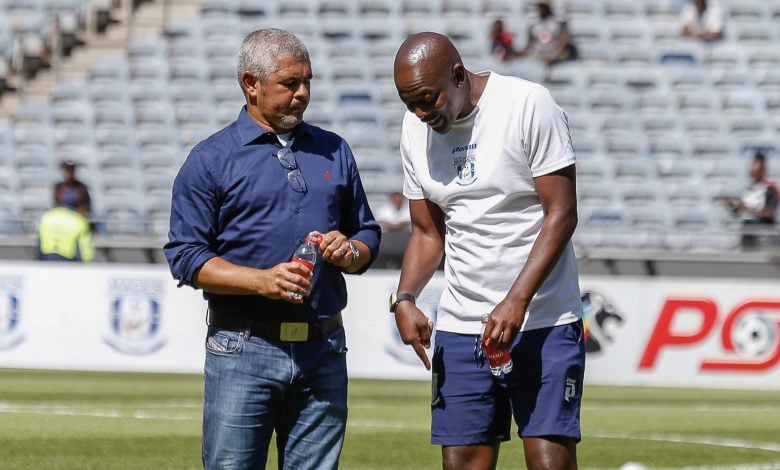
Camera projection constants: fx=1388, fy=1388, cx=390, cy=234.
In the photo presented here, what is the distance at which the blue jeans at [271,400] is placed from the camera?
4984mm

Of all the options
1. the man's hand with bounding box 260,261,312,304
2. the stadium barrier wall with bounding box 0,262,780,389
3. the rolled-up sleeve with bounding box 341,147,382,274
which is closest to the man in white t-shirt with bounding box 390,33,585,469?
the rolled-up sleeve with bounding box 341,147,382,274

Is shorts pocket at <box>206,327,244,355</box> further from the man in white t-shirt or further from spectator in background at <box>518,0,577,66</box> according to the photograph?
spectator in background at <box>518,0,577,66</box>

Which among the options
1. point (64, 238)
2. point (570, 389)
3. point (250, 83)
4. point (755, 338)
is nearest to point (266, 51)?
point (250, 83)

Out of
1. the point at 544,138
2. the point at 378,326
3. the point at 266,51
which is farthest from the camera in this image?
the point at 378,326

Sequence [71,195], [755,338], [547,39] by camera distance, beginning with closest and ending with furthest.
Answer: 1. [755,338]
2. [71,195]
3. [547,39]

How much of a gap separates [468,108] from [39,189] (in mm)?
16804

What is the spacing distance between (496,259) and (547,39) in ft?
54.2

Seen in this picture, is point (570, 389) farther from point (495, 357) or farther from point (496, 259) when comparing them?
point (496, 259)

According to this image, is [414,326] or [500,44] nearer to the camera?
[414,326]

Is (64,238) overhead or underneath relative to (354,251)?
underneath

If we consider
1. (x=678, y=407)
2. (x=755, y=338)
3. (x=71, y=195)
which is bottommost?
(x=678, y=407)

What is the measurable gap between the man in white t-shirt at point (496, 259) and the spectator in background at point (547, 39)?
1621 cm

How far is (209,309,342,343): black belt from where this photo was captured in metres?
5.00

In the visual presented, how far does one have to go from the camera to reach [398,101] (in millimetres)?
21594
